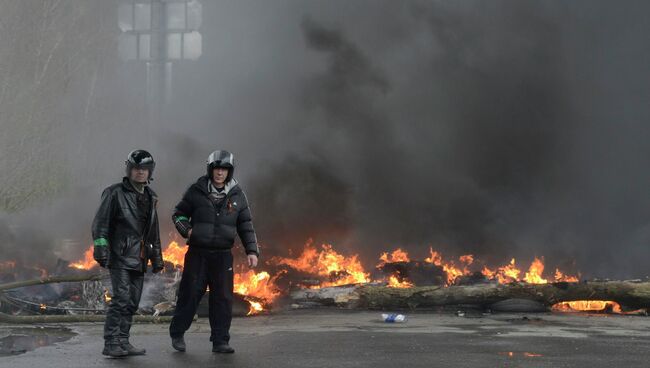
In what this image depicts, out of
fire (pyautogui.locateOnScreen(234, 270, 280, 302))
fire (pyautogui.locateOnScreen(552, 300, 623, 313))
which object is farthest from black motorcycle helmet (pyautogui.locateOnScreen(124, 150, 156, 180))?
fire (pyautogui.locateOnScreen(552, 300, 623, 313))

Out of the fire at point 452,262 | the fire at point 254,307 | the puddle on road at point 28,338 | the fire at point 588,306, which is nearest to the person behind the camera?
the puddle on road at point 28,338

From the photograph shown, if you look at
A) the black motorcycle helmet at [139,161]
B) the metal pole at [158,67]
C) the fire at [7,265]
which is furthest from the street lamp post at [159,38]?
the black motorcycle helmet at [139,161]

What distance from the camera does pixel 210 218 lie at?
21.6 ft

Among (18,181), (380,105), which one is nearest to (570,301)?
(380,105)

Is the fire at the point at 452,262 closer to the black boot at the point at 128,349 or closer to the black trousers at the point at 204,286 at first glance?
the black trousers at the point at 204,286

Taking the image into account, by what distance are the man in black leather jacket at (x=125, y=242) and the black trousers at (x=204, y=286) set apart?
36cm

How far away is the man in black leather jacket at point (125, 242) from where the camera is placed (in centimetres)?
621

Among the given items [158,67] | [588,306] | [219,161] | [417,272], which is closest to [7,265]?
[417,272]

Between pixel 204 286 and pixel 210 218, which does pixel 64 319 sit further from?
pixel 210 218

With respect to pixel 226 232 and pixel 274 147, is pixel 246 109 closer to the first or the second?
pixel 274 147

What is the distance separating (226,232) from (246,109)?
41.5ft

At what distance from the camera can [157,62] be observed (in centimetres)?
2259

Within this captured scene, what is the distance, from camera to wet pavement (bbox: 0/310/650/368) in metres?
6.12

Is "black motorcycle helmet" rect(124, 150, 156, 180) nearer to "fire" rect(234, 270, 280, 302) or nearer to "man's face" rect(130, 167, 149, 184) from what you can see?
"man's face" rect(130, 167, 149, 184)
